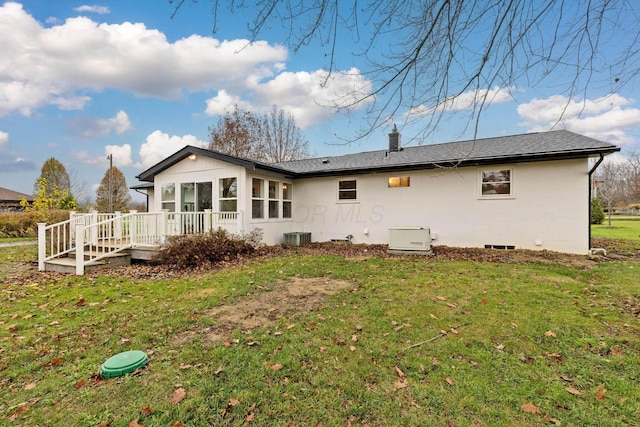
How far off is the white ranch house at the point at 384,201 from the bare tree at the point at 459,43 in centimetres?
506

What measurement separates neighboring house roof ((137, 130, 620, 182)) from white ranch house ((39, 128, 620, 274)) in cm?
5

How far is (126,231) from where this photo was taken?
883cm

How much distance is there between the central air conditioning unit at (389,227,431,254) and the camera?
8.96 m

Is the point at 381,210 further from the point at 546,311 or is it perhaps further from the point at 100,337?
the point at 100,337

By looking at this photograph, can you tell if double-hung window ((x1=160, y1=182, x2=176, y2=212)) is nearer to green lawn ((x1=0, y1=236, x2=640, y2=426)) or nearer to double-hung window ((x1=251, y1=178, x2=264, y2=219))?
double-hung window ((x1=251, y1=178, x2=264, y2=219))

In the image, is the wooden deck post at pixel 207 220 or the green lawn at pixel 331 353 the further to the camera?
the wooden deck post at pixel 207 220

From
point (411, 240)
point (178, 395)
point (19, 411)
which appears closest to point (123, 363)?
point (19, 411)

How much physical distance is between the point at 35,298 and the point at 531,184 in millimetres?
12930

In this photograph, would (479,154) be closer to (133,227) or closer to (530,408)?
(530,408)

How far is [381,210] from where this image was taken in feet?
36.7

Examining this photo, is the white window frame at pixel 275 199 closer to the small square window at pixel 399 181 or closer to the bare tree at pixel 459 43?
the small square window at pixel 399 181

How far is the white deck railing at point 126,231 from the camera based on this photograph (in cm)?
755

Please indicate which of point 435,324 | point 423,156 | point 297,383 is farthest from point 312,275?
point 423,156

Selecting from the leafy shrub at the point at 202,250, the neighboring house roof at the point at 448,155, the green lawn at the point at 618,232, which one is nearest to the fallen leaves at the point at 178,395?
the leafy shrub at the point at 202,250
